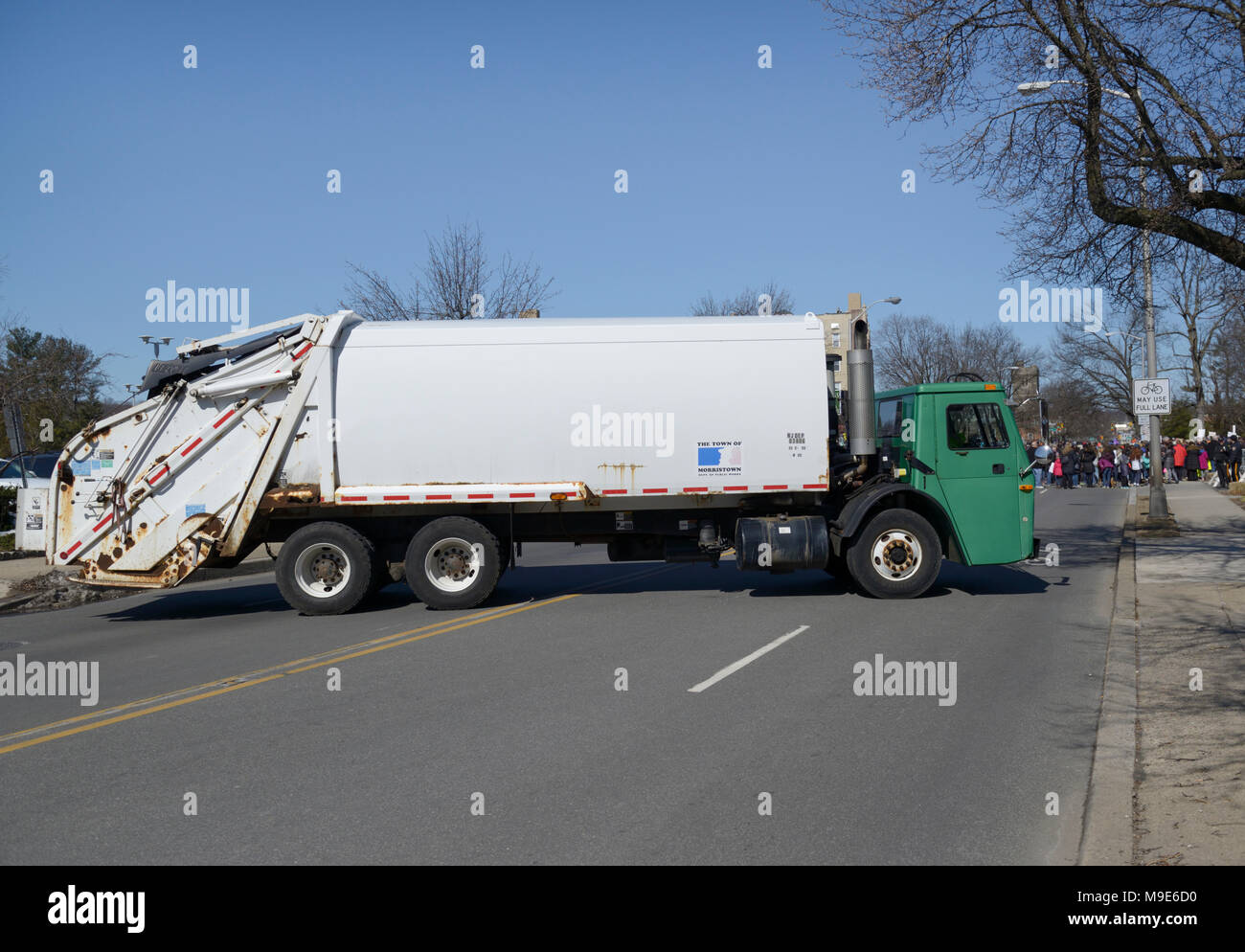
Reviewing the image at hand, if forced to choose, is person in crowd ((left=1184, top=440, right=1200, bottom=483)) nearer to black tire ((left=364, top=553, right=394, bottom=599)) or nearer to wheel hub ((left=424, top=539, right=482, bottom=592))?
wheel hub ((left=424, top=539, right=482, bottom=592))

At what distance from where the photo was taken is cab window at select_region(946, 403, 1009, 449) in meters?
13.3

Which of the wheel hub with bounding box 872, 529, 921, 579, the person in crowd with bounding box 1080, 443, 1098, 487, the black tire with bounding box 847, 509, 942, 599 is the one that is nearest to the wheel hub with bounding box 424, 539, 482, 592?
the black tire with bounding box 847, 509, 942, 599

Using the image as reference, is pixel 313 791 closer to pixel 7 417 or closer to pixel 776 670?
pixel 776 670

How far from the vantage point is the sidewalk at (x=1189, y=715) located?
16.2 feet

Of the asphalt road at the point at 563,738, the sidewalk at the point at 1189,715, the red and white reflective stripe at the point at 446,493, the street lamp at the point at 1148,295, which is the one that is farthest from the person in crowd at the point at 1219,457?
the red and white reflective stripe at the point at 446,493

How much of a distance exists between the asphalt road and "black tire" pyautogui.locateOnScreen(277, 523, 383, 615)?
0.32 metres

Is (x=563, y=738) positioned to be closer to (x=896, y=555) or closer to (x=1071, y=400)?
(x=896, y=555)

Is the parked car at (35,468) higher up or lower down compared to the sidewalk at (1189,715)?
higher up

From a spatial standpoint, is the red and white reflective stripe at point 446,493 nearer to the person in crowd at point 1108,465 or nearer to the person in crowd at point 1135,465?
the person in crowd at point 1135,465

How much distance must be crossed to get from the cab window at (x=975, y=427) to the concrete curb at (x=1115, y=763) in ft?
9.52

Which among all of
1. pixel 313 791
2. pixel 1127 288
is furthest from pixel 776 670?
pixel 1127 288

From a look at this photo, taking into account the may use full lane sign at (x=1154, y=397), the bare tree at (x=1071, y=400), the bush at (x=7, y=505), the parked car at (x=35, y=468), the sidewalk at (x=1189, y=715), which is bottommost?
the sidewalk at (x=1189, y=715)
